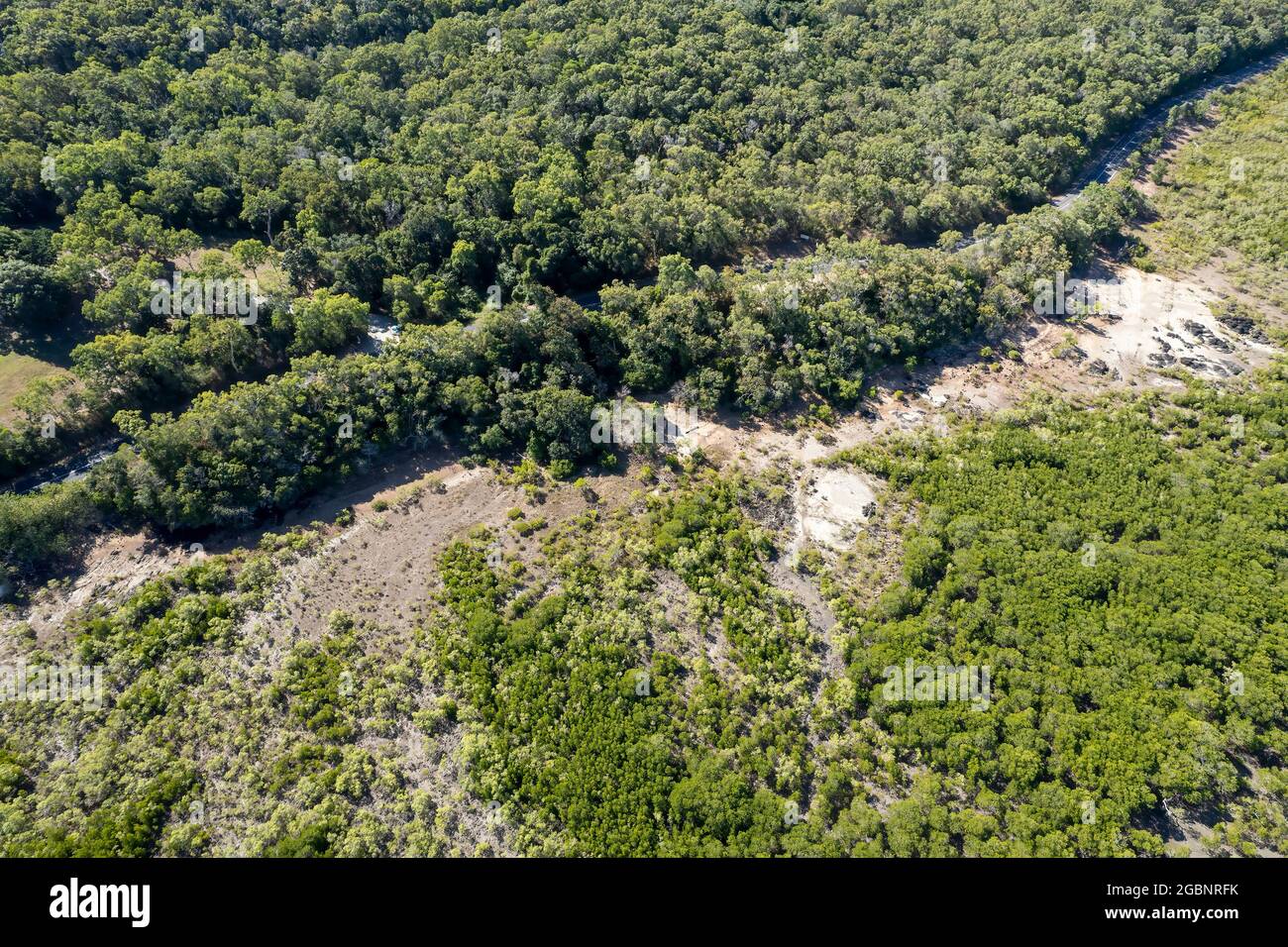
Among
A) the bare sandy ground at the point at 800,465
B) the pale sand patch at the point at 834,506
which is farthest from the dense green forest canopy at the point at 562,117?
the pale sand patch at the point at 834,506

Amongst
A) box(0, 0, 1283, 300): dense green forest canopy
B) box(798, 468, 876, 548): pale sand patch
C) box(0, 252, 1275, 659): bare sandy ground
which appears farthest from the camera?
box(0, 0, 1283, 300): dense green forest canopy

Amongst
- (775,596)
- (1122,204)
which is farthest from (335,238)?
(1122,204)

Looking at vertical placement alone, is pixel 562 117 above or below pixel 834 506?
above

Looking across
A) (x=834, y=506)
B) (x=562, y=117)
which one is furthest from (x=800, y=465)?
(x=562, y=117)

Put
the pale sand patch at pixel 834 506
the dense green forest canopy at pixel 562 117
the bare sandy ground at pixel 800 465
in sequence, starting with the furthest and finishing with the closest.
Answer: the dense green forest canopy at pixel 562 117, the pale sand patch at pixel 834 506, the bare sandy ground at pixel 800 465

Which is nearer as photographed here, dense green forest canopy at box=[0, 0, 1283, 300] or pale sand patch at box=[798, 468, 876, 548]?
pale sand patch at box=[798, 468, 876, 548]

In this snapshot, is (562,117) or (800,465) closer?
(800,465)

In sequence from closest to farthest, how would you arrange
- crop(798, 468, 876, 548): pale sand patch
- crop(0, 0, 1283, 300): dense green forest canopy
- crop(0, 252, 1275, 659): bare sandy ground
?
crop(0, 252, 1275, 659): bare sandy ground → crop(798, 468, 876, 548): pale sand patch → crop(0, 0, 1283, 300): dense green forest canopy

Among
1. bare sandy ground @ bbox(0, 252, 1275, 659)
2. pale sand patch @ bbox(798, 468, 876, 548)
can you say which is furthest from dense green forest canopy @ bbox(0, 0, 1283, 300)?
pale sand patch @ bbox(798, 468, 876, 548)

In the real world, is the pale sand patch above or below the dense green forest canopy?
below

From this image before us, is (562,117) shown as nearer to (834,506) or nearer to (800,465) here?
(800,465)

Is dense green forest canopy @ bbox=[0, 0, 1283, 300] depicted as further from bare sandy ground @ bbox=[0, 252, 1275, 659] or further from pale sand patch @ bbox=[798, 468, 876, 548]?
pale sand patch @ bbox=[798, 468, 876, 548]

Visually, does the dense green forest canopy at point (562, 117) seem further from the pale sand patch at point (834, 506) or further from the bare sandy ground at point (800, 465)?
the pale sand patch at point (834, 506)
